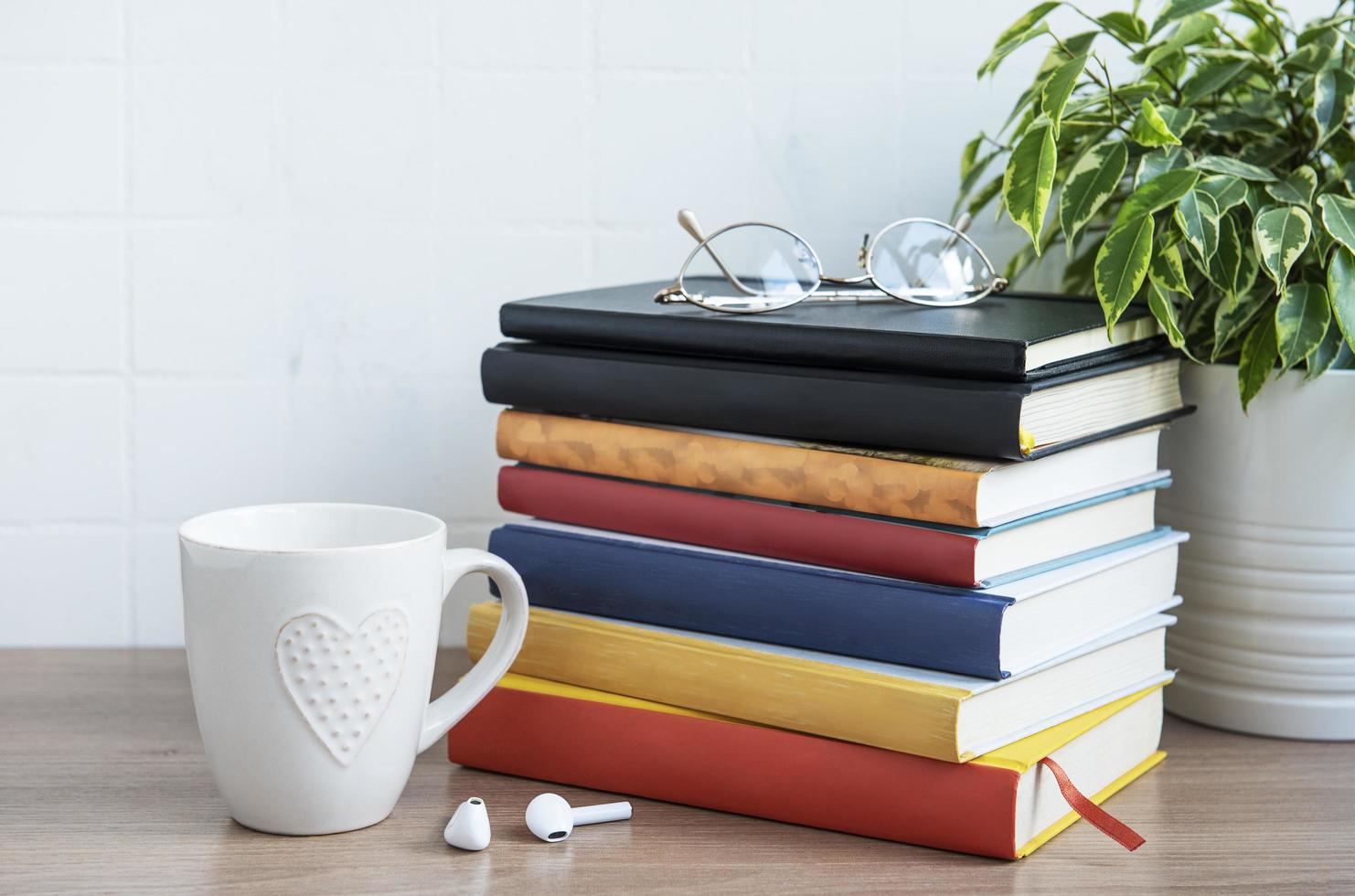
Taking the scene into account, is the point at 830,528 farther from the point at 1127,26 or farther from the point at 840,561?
the point at 1127,26

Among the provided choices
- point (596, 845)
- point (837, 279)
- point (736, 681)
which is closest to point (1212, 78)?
point (837, 279)

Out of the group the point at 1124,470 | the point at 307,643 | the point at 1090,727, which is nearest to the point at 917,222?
the point at 1124,470

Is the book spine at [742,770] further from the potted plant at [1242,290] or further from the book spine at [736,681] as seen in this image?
the potted plant at [1242,290]

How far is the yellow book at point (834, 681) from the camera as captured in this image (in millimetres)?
608

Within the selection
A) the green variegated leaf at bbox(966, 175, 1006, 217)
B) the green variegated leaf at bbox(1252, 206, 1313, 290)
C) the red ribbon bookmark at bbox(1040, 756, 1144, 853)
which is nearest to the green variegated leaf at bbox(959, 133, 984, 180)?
the green variegated leaf at bbox(966, 175, 1006, 217)

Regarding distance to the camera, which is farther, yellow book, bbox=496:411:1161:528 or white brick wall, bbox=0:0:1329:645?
white brick wall, bbox=0:0:1329:645

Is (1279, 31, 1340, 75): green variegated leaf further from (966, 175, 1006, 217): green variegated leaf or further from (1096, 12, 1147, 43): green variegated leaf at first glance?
(966, 175, 1006, 217): green variegated leaf

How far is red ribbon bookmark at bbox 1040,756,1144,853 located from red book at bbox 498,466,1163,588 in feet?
0.32

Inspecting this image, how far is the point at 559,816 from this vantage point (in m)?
A: 0.64

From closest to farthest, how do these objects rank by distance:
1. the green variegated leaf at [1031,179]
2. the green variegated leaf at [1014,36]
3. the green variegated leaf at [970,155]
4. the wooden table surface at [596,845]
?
the wooden table surface at [596,845]
the green variegated leaf at [1031,179]
the green variegated leaf at [1014,36]
the green variegated leaf at [970,155]

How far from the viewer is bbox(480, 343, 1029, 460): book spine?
2.01 ft

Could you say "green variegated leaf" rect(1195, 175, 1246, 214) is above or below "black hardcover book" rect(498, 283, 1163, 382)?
above

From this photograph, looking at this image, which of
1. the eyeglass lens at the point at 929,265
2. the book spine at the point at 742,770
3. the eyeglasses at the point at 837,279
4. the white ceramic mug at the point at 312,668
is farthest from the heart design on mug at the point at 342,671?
the eyeglass lens at the point at 929,265

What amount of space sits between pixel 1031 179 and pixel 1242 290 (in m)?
0.15
